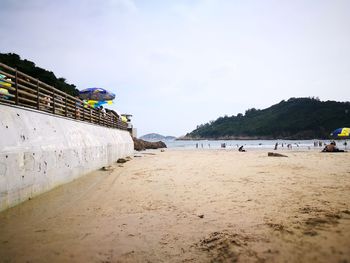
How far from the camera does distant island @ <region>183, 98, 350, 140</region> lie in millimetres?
112438

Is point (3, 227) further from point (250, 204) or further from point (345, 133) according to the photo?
point (345, 133)

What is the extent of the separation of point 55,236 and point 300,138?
13133 centimetres

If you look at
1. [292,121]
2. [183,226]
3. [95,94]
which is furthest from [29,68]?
[292,121]

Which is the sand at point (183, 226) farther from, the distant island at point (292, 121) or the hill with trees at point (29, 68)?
the distant island at point (292, 121)

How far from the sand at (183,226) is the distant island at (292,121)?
11602 centimetres

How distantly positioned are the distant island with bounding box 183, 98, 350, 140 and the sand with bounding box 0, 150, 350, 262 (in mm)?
116019

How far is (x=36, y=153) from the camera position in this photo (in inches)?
269

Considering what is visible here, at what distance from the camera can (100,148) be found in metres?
13.8

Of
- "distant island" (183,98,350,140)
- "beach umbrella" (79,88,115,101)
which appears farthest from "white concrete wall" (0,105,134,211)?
"distant island" (183,98,350,140)

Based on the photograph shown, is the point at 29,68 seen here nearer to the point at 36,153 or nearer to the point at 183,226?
the point at 36,153

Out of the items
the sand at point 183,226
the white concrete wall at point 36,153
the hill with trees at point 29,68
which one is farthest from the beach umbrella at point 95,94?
the hill with trees at point 29,68

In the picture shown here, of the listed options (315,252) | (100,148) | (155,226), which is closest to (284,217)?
(315,252)

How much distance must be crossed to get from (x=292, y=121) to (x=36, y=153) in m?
141

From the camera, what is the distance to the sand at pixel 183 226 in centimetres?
343
